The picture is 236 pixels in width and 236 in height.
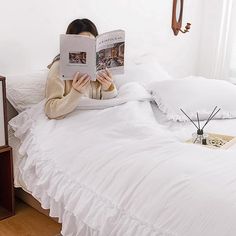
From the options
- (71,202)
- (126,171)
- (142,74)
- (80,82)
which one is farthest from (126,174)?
(142,74)

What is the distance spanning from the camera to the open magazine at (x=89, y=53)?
5.81 feet

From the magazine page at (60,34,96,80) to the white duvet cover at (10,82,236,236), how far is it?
0.71 ft

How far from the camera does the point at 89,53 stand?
1783 mm

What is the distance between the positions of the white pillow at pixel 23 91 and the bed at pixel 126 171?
0.24 feet

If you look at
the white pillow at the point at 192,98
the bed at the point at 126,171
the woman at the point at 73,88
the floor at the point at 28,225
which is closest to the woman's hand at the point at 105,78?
the woman at the point at 73,88

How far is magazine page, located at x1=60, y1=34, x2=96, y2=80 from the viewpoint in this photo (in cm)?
176

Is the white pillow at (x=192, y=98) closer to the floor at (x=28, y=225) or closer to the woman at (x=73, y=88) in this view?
the woman at (x=73, y=88)

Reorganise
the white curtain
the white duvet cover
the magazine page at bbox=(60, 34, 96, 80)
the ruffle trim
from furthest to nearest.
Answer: the white curtain, the magazine page at bbox=(60, 34, 96, 80), the ruffle trim, the white duvet cover

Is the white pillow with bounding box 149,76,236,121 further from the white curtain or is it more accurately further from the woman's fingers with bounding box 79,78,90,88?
the white curtain

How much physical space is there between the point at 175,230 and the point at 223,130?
86 centimetres

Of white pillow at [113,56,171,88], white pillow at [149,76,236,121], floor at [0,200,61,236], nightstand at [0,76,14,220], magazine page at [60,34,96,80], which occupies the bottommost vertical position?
floor at [0,200,61,236]

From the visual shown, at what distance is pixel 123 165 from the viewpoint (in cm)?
148

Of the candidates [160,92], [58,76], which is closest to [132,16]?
[160,92]

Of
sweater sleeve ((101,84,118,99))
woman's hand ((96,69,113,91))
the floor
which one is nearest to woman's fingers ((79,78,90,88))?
woman's hand ((96,69,113,91))
